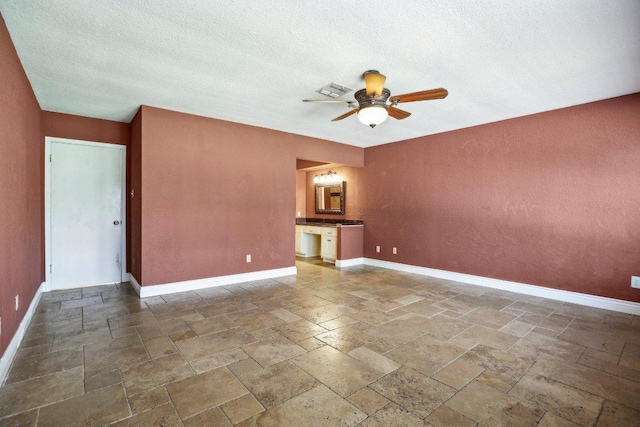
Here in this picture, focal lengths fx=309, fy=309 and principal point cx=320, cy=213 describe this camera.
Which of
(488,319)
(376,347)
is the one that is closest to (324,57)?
(376,347)

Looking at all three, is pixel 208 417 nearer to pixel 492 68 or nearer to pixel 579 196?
pixel 492 68

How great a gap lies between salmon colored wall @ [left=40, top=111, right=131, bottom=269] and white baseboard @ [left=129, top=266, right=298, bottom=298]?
107 cm

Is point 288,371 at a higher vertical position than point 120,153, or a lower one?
A: lower

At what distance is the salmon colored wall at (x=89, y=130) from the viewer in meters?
4.20

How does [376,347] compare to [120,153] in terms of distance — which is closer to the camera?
[376,347]

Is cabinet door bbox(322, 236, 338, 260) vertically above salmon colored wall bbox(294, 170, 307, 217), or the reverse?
salmon colored wall bbox(294, 170, 307, 217)

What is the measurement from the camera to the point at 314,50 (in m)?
2.55

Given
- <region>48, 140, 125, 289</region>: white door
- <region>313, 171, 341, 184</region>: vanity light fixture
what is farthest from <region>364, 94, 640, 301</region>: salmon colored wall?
<region>48, 140, 125, 289</region>: white door

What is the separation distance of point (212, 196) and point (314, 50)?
Answer: 2743 millimetres

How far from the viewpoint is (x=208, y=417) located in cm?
171

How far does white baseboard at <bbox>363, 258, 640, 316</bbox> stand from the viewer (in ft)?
11.9

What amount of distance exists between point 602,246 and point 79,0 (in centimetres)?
556

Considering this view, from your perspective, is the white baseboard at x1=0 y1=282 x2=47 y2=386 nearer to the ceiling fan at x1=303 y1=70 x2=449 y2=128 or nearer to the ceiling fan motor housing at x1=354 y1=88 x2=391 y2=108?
the ceiling fan at x1=303 y1=70 x2=449 y2=128

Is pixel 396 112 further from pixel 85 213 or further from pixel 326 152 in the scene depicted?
pixel 85 213
